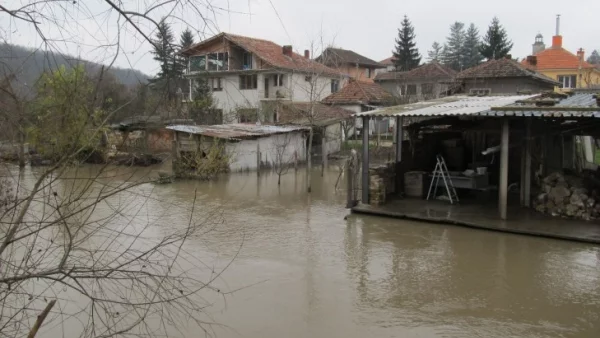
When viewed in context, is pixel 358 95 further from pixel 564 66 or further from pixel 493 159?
pixel 564 66

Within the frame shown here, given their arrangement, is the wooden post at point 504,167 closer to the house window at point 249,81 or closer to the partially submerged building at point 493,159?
the partially submerged building at point 493,159

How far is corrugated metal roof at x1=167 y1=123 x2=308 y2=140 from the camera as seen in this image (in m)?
20.9

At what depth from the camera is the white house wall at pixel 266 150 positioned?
2181 centimetres

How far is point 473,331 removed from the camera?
A: 628cm

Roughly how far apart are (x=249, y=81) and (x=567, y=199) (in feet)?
85.6

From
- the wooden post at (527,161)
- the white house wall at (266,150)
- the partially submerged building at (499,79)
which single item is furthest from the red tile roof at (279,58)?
the wooden post at (527,161)

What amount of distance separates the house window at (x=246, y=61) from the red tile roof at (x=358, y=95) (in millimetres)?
5987

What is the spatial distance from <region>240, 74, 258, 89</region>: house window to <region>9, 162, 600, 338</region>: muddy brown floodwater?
2269 cm

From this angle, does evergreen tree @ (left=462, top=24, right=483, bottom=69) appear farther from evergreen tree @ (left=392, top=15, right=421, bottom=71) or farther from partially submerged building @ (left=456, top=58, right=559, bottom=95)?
partially submerged building @ (left=456, top=58, right=559, bottom=95)

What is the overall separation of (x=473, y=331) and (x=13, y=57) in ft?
18.4

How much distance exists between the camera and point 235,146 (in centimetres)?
2172

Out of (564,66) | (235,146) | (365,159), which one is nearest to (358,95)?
(235,146)

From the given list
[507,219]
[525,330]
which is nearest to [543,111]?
[507,219]

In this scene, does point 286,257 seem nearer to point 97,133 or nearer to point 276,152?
point 97,133
